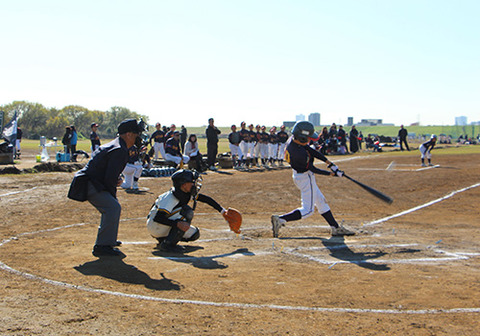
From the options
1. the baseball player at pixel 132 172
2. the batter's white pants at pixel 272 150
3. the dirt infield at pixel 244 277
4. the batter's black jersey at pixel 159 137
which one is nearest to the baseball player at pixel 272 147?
the batter's white pants at pixel 272 150

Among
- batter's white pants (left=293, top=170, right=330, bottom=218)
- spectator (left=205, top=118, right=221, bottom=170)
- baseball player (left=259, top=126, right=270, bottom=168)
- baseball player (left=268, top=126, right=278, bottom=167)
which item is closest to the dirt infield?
batter's white pants (left=293, top=170, right=330, bottom=218)

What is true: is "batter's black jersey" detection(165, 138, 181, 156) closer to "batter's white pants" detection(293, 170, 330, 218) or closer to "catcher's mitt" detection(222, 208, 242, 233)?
"batter's white pants" detection(293, 170, 330, 218)

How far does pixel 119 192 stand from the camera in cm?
1438

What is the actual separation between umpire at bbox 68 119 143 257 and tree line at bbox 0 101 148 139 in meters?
72.5

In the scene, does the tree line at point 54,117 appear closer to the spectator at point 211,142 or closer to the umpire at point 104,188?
the spectator at point 211,142

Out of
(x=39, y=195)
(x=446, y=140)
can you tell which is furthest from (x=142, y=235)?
(x=446, y=140)

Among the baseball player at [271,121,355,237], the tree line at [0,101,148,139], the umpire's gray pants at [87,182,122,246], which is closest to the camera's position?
the umpire's gray pants at [87,182,122,246]

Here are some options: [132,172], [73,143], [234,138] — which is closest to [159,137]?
[234,138]

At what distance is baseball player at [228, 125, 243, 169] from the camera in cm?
2372

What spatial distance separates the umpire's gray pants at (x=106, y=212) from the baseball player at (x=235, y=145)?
16968 millimetres

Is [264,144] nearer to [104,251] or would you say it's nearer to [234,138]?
[234,138]

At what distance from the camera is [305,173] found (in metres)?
9.19

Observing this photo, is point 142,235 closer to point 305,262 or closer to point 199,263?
point 199,263

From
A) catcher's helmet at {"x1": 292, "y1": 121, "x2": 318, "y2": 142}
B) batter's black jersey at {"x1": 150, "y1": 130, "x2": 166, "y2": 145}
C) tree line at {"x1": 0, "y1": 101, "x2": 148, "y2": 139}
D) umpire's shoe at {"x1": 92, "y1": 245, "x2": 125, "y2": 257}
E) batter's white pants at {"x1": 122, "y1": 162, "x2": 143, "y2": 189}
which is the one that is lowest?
umpire's shoe at {"x1": 92, "y1": 245, "x2": 125, "y2": 257}
